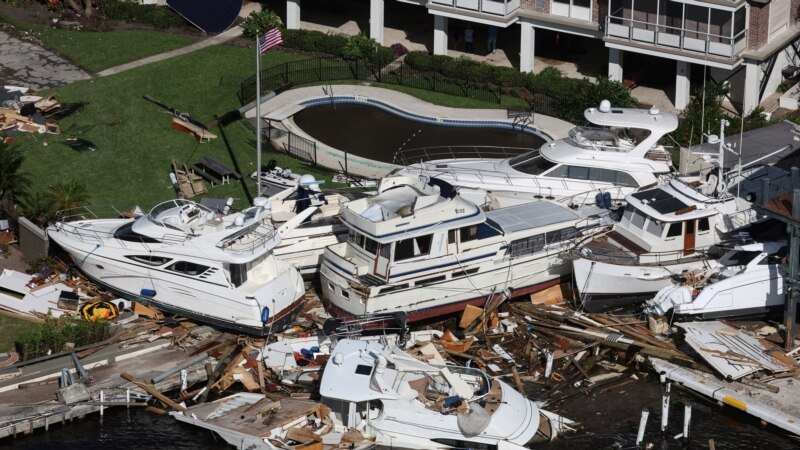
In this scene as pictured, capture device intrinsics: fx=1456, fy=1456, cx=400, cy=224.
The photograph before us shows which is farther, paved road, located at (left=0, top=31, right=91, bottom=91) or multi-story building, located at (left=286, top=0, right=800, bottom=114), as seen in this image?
paved road, located at (left=0, top=31, right=91, bottom=91)

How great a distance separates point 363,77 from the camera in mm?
61781

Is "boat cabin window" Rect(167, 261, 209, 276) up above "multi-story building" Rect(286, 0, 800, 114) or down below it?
below

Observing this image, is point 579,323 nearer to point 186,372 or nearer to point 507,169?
point 507,169

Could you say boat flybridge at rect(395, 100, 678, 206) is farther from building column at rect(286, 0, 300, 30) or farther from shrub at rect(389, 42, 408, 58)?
building column at rect(286, 0, 300, 30)

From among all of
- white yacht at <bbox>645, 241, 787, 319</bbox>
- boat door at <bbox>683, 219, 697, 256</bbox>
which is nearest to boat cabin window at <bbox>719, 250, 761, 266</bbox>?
white yacht at <bbox>645, 241, 787, 319</bbox>

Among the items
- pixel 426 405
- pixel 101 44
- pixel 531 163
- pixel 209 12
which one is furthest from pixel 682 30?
pixel 101 44

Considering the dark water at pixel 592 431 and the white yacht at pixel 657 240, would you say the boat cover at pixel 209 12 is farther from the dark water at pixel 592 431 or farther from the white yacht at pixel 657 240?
the dark water at pixel 592 431

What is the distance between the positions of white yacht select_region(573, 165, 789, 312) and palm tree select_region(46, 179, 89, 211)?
16790 mm

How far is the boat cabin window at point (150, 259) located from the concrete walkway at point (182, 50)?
18442 millimetres

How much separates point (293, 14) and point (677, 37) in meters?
18.1

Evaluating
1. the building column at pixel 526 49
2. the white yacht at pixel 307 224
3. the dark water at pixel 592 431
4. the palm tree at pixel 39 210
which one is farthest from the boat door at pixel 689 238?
the palm tree at pixel 39 210

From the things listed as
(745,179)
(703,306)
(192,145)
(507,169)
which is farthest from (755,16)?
(192,145)

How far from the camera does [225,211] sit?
45938 mm

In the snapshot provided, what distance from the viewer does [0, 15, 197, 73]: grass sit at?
6259 centimetres
